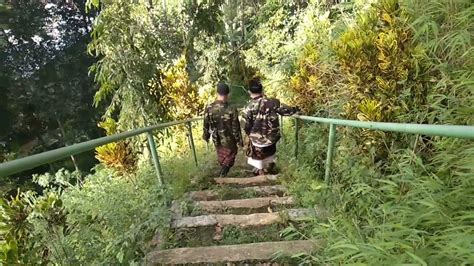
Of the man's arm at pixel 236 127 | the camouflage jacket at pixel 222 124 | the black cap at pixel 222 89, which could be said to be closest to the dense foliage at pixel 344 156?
the camouflage jacket at pixel 222 124

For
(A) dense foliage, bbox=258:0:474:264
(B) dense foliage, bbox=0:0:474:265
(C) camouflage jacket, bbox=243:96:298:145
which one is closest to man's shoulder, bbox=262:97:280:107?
(C) camouflage jacket, bbox=243:96:298:145

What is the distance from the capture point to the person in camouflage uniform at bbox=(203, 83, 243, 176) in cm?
522

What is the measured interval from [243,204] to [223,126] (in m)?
1.74

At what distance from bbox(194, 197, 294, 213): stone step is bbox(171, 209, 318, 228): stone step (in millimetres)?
336

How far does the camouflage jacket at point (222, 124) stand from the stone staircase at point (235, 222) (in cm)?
76

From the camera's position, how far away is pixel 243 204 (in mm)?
3768

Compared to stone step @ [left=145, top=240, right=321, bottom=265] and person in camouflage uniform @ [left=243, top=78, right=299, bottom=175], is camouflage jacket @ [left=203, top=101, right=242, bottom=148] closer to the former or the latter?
person in camouflage uniform @ [left=243, top=78, right=299, bottom=175]

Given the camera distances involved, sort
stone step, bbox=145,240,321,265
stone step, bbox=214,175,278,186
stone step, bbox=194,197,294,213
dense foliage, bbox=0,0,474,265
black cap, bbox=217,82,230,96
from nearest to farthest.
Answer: dense foliage, bbox=0,0,474,265
stone step, bbox=145,240,321,265
stone step, bbox=194,197,294,213
stone step, bbox=214,175,278,186
black cap, bbox=217,82,230,96

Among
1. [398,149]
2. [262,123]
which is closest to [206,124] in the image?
[262,123]

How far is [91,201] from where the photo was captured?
3488 millimetres

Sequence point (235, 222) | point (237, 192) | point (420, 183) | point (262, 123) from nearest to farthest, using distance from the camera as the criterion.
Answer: point (420, 183), point (235, 222), point (237, 192), point (262, 123)

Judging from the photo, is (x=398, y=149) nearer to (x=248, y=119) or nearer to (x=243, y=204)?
(x=243, y=204)

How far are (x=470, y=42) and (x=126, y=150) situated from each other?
4.34 metres

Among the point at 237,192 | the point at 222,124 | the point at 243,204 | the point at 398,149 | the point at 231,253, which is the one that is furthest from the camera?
the point at 222,124
